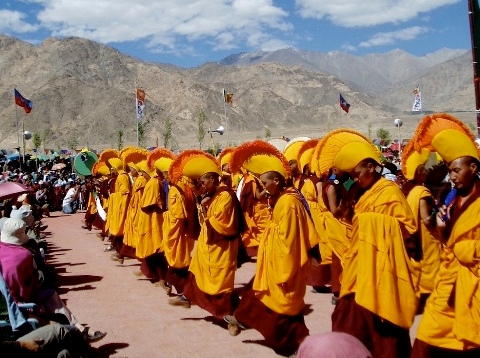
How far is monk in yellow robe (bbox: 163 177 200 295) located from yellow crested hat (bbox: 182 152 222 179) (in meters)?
0.68

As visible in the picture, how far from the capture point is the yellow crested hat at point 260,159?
19.8ft

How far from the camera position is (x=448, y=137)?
4.23 meters

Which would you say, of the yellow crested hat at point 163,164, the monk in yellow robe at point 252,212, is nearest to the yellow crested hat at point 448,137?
the yellow crested hat at point 163,164

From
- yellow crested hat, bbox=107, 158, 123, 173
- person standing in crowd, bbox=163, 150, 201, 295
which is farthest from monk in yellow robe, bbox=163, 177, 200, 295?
yellow crested hat, bbox=107, 158, 123, 173

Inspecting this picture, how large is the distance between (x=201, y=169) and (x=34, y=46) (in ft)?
575

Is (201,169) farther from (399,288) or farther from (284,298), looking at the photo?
(399,288)

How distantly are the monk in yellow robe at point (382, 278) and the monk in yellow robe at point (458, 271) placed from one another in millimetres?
463

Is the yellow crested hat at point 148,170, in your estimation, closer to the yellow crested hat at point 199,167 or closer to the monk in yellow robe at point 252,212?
the monk in yellow robe at point 252,212

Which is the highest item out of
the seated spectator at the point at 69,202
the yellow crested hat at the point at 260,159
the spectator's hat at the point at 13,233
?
the yellow crested hat at the point at 260,159

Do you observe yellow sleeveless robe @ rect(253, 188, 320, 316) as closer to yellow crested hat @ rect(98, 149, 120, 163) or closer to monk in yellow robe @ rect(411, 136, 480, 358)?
monk in yellow robe @ rect(411, 136, 480, 358)

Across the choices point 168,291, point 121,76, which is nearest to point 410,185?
point 168,291

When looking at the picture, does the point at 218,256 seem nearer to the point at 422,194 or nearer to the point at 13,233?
the point at 13,233

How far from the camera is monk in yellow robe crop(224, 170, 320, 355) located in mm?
5527

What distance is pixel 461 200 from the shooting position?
3977mm
